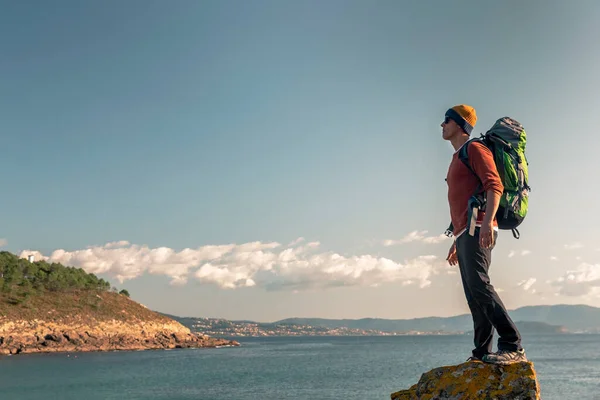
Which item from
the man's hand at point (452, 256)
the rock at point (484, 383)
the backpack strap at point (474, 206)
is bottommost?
the rock at point (484, 383)

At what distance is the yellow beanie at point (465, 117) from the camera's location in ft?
19.7

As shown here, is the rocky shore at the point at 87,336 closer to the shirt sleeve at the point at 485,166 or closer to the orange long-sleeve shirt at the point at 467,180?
the orange long-sleeve shirt at the point at 467,180

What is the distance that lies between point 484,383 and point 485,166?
7.35 ft

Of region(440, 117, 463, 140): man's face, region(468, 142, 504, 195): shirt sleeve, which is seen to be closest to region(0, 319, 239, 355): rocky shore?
region(440, 117, 463, 140): man's face

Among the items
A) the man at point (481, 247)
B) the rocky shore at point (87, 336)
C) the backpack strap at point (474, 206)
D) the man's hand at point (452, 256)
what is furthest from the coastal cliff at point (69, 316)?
the backpack strap at point (474, 206)

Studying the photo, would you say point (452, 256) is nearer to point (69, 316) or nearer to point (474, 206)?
point (474, 206)

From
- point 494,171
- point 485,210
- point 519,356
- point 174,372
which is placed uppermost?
point 494,171

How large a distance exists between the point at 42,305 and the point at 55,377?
55.9 meters

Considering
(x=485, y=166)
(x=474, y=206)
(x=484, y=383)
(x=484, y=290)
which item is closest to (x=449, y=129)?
(x=485, y=166)

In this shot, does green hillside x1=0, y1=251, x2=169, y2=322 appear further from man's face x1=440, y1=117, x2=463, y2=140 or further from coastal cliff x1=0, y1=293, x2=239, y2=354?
man's face x1=440, y1=117, x2=463, y2=140

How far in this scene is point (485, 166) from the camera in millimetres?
5348

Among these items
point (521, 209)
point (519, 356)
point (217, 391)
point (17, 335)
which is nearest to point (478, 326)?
point (519, 356)

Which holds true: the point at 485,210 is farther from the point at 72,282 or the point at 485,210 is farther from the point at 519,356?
the point at 72,282

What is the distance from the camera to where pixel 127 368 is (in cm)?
7169
